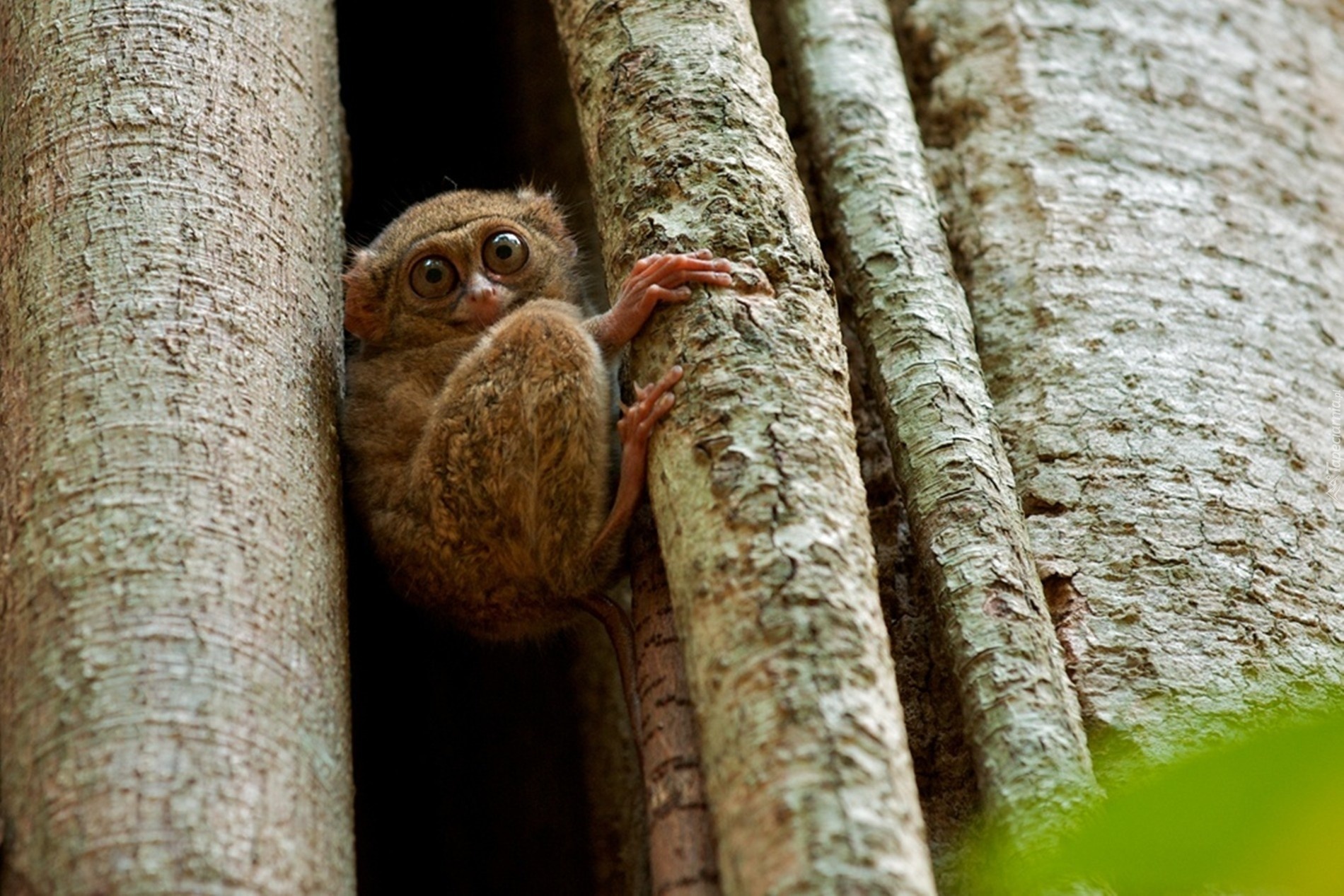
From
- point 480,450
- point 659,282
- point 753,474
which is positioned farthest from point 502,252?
point 753,474

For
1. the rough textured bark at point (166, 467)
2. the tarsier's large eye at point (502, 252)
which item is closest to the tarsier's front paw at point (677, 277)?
the rough textured bark at point (166, 467)

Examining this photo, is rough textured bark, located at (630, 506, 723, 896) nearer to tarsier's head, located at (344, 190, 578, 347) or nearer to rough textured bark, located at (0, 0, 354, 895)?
rough textured bark, located at (0, 0, 354, 895)

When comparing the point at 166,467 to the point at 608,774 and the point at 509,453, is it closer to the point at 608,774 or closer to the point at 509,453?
the point at 509,453

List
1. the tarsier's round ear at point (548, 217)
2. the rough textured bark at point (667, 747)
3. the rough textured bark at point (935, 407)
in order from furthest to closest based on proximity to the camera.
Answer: the tarsier's round ear at point (548, 217), the rough textured bark at point (935, 407), the rough textured bark at point (667, 747)

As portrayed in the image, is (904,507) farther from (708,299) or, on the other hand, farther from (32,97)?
(32,97)

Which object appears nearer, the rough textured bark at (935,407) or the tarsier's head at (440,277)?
the rough textured bark at (935,407)

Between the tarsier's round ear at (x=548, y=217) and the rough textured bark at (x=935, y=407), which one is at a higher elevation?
the tarsier's round ear at (x=548, y=217)

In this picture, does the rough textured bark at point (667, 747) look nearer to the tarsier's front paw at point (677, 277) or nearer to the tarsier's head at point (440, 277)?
the tarsier's front paw at point (677, 277)

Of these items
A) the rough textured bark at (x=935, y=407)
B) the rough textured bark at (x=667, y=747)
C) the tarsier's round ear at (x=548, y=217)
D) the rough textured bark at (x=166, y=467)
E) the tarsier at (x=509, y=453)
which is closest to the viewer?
the rough textured bark at (x=166, y=467)
